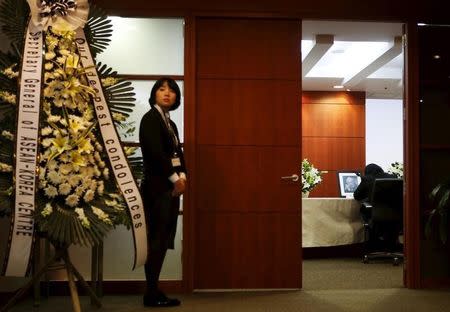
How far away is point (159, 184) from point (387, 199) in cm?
296

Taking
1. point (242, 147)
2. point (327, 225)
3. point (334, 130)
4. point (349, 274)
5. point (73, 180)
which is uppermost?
point (334, 130)

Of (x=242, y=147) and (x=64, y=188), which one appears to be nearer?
(x=64, y=188)

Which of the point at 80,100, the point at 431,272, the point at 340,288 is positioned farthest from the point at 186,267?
the point at 431,272

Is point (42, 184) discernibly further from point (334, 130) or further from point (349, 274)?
point (334, 130)

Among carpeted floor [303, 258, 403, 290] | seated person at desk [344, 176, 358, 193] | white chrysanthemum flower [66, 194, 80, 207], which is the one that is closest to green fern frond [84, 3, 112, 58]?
white chrysanthemum flower [66, 194, 80, 207]

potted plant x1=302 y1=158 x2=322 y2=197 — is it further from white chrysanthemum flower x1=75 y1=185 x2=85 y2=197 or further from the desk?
white chrysanthemum flower x1=75 y1=185 x2=85 y2=197

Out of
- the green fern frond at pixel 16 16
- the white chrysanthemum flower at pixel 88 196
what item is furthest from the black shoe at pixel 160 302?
the green fern frond at pixel 16 16

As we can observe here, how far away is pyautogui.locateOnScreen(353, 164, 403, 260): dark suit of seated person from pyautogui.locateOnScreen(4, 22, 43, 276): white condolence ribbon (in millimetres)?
3710

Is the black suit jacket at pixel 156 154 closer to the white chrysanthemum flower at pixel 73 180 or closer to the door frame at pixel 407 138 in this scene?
the door frame at pixel 407 138

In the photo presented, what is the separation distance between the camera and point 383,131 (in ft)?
33.8

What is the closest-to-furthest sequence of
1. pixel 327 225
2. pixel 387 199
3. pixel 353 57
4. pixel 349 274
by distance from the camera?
1. pixel 349 274
2. pixel 387 199
3. pixel 327 225
4. pixel 353 57

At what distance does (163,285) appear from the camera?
400 centimetres

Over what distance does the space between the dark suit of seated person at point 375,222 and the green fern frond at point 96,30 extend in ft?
10.8

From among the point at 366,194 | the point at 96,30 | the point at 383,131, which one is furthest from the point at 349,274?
the point at 383,131
